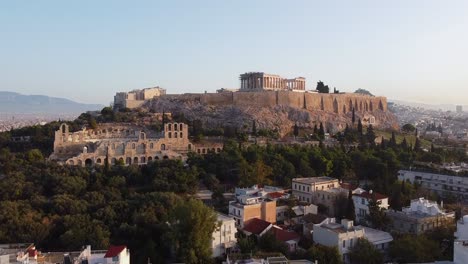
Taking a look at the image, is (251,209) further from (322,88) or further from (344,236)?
(322,88)

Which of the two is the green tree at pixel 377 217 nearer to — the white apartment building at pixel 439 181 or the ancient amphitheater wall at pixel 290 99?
the white apartment building at pixel 439 181

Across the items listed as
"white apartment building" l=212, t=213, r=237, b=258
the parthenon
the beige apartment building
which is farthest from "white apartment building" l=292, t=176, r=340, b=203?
the parthenon

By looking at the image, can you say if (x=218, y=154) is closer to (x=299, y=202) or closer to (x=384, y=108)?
(x=299, y=202)

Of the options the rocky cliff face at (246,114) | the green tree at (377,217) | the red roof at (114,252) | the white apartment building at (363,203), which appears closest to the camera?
the red roof at (114,252)

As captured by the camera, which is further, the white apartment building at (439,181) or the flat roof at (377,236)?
the white apartment building at (439,181)

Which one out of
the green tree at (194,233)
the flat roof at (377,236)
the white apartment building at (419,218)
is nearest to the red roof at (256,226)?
the green tree at (194,233)
